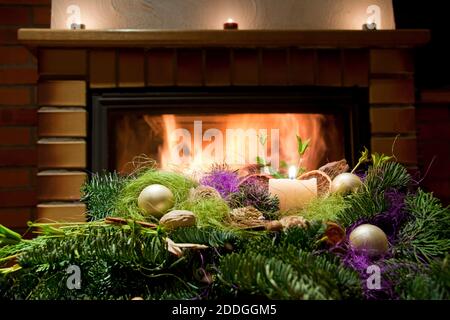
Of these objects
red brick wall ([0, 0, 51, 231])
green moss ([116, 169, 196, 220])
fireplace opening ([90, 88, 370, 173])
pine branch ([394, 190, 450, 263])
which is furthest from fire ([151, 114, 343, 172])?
pine branch ([394, 190, 450, 263])

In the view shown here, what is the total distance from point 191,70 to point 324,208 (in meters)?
0.84

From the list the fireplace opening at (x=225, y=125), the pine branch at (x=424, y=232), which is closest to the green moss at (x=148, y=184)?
the pine branch at (x=424, y=232)

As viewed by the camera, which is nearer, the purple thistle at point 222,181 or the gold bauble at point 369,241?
the gold bauble at point 369,241

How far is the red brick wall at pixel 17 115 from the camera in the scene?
6.41 feet

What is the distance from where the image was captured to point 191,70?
1.56m

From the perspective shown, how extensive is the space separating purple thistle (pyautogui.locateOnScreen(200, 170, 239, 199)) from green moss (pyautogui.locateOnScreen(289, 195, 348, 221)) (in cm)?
12

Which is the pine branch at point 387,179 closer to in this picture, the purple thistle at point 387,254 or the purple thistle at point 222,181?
the purple thistle at point 387,254

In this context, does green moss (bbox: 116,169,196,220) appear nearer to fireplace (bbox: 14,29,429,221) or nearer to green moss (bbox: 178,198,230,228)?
A: green moss (bbox: 178,198,230,228)

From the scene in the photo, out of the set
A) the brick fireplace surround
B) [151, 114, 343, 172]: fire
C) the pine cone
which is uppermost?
the brick fireplace surround

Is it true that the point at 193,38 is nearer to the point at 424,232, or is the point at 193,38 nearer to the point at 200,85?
the point at 200,85

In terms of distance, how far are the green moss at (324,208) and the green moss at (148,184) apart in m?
0.19

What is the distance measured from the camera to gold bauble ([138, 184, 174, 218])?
2.67 feet

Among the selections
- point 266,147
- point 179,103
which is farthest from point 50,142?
point 266,147
